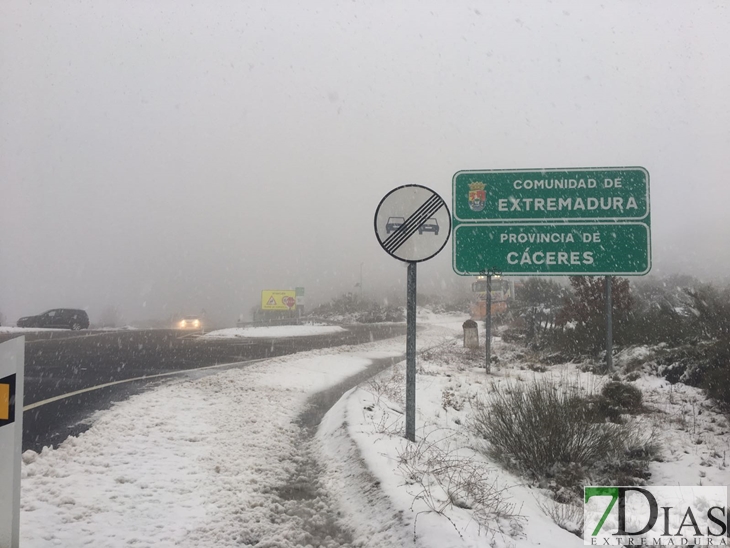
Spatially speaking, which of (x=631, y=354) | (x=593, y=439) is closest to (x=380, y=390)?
(x=593, y=439)

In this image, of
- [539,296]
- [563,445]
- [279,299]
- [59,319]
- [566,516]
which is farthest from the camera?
[279,299]

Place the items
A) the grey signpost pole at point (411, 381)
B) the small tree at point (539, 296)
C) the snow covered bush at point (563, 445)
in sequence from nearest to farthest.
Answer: the snow covered bush at point (563, 445)
the grey signpost pole at point (411, 381)
the small tree at point (539, 296)

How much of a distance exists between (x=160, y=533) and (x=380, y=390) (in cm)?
518

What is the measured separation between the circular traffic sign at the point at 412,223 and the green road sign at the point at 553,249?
6009 millimetres

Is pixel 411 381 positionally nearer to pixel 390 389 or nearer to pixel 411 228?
pixel 411 228

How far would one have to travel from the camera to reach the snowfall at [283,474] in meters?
3.37

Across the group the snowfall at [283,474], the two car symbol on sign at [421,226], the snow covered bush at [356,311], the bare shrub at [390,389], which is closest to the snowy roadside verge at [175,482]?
the snowfall at [283,474]

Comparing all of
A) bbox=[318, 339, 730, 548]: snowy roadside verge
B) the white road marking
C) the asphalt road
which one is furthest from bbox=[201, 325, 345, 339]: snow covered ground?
bbox=[318, 339, 730, 548]: snowy roadside verge

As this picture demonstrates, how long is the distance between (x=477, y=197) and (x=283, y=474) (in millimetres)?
8114

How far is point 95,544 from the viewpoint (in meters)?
3.21

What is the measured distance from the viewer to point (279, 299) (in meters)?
50.9

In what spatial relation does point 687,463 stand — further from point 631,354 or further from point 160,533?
point 631,354

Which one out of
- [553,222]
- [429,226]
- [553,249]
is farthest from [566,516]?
[553,222]

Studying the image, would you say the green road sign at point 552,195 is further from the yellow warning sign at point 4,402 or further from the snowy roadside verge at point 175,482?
the yellow warning sign at point 4,402
